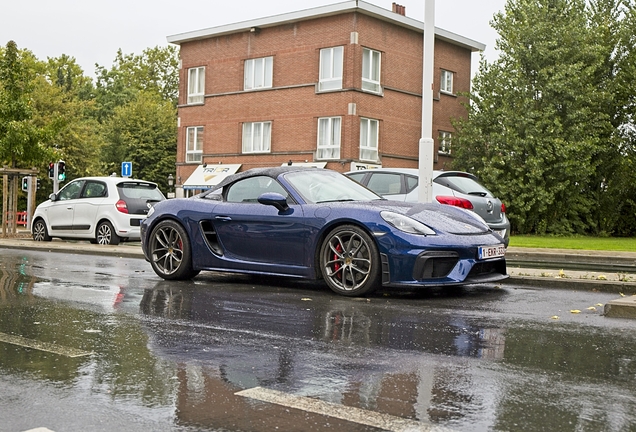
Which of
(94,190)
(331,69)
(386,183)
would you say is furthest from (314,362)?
(331,69)

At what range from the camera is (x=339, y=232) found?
827cm

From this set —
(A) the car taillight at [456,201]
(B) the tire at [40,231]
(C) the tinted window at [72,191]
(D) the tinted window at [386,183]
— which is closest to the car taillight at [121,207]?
(C) the tinted window at [72,191]

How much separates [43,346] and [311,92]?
32189 mm

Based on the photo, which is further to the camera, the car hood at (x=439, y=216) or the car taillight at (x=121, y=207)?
the car taillight at (x=121, y=207)

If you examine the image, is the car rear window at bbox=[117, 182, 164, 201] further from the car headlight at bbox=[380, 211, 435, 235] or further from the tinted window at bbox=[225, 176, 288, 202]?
the car headlight at bbox=[380, 211, 435, 235]

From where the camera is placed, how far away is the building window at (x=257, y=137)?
3894cm

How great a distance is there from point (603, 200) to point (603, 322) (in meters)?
28.4

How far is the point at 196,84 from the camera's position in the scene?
42.2 m

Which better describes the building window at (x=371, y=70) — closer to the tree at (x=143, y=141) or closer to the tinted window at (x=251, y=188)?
the tinted window at (x=251, y=188)

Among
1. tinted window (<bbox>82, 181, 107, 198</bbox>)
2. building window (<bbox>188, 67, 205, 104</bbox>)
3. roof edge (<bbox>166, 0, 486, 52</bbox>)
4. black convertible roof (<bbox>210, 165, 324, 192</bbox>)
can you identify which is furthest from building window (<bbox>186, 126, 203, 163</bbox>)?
black convertible roof (<bbox>210, 165, 324, 192</bbox>)

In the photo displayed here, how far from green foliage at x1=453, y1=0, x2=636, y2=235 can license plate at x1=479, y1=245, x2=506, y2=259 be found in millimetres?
23640

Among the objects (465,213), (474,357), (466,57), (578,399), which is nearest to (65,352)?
(474,357)

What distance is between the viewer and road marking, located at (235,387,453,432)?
355 centimetres

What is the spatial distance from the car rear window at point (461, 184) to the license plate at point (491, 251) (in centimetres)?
623
